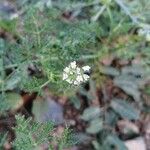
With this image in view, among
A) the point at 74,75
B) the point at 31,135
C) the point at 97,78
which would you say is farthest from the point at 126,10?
the point at 31,135

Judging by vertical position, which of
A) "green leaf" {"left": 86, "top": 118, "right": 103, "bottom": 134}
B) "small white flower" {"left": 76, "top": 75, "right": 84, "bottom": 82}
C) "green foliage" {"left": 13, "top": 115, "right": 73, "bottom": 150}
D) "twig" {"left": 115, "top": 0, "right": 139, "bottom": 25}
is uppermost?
"small white flower" {"left": 76, "top": 75, "right": 84, "bottom": 82}

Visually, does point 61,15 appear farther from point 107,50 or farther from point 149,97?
point 149,97

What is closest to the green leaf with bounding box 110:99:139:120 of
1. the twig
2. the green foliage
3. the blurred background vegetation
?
the blurred background vegetation

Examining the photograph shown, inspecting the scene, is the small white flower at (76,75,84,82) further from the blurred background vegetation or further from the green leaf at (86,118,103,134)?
the green leaf at (86,118,103,134)

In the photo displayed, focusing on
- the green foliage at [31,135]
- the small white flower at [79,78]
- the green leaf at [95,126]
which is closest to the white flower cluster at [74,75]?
the small white flower at [79,78]

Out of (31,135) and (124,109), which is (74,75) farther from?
(124,109)

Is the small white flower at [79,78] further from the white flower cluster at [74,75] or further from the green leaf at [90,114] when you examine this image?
the green leaf at [90,114]
